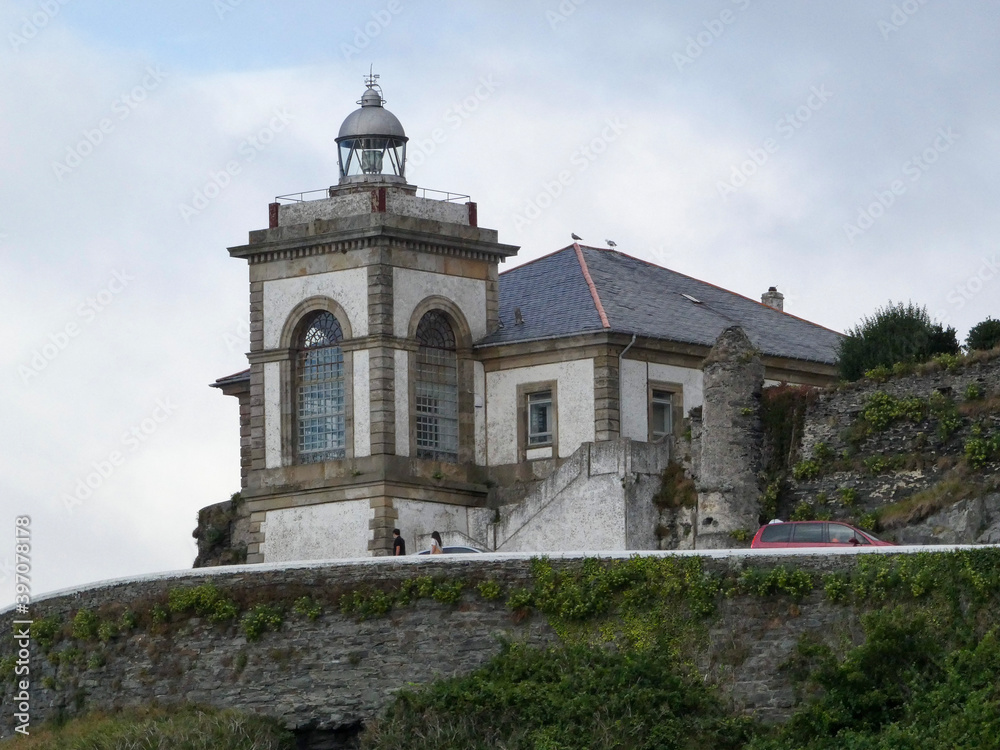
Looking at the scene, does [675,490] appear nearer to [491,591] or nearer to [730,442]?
[730,442]

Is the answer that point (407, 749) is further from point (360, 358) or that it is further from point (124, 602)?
point (360, 358)

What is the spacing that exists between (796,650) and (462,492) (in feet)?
54.5

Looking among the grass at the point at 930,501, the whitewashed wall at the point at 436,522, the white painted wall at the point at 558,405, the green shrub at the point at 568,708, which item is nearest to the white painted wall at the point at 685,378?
the white painted wall at the point at 558,405

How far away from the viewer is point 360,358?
52531 mm

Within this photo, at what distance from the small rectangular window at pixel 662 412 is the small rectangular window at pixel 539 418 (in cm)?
218

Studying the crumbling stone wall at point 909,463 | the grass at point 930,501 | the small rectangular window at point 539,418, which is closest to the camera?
the crumbling stone wall at point 909,463

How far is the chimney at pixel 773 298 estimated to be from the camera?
63.4 metres

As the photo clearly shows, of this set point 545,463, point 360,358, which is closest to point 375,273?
point 360,358

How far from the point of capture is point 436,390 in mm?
53156

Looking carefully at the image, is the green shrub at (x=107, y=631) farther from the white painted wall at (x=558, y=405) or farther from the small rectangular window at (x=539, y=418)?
the small rectangular window at (x=539, y=418)

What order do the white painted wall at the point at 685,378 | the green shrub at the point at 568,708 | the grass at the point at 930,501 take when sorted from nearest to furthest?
1. the green shrub at the point at 568,708
2. the grass at the point at 930,501
3. the white painted wall at the point at 685,378

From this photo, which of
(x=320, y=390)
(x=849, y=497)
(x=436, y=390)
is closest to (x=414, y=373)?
(x=436, y=390)

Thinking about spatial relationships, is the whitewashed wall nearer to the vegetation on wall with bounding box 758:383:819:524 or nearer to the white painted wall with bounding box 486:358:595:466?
the white painted wall with bounding box 486:358:595:466

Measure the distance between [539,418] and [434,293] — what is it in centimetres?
340
